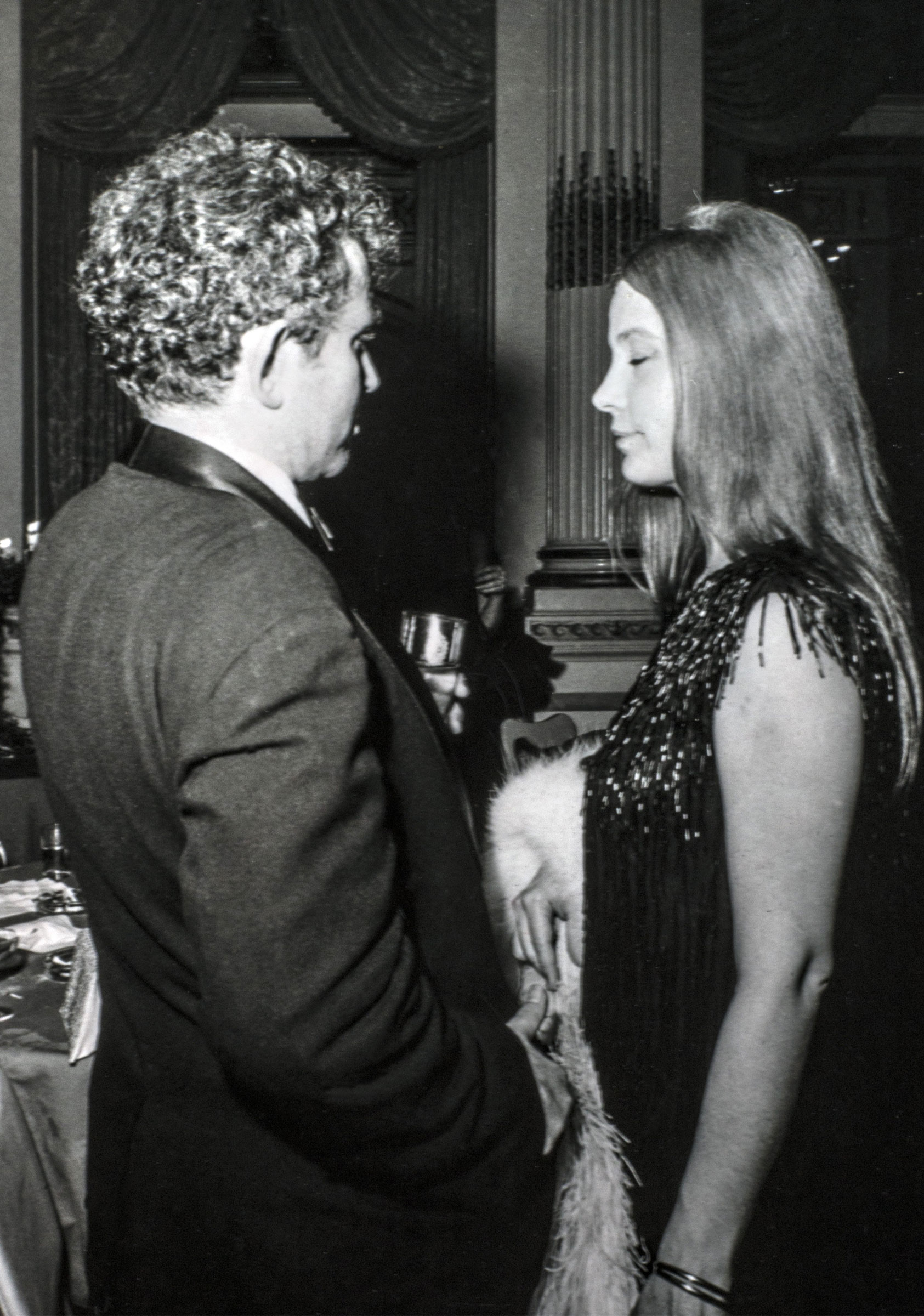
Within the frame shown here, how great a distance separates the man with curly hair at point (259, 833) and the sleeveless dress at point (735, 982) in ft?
0.62

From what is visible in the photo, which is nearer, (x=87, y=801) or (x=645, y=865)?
(x=87, y=801)

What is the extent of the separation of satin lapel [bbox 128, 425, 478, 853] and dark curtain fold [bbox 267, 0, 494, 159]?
4404mm

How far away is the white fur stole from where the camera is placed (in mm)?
1122

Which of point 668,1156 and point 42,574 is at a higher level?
point 42,574

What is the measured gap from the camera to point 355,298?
3.43 ft

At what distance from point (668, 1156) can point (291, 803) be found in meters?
0.68

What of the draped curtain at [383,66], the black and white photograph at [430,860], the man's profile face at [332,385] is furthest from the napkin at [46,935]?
the draped curtain at [383,66]

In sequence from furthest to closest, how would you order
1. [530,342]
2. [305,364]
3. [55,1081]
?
[530,342]
[55,1081]
[305,364]

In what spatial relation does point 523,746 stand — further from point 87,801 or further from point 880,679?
point 87,801

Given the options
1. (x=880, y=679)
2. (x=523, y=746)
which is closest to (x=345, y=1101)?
(x=880, y=679)

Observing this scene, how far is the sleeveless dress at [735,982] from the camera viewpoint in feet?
3.55

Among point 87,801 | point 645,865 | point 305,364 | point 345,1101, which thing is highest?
point 305,364

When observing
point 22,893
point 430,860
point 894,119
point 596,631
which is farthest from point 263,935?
point 894,119

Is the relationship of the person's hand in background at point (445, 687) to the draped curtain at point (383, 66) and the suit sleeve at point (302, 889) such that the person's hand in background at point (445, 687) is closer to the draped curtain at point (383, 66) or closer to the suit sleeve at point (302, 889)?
the suit sleeve at point (302, 889)
